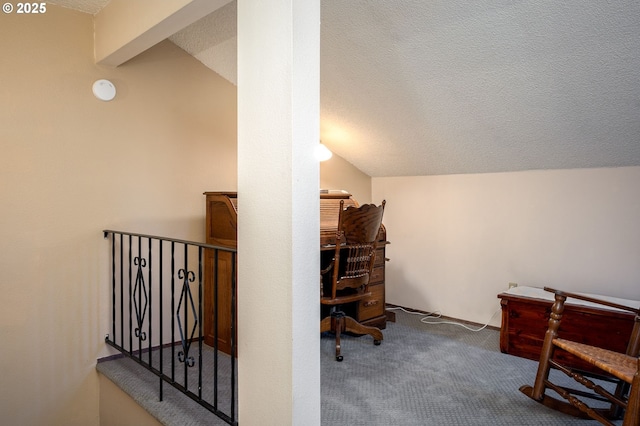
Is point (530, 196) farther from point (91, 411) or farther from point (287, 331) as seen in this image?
point (91, 411)

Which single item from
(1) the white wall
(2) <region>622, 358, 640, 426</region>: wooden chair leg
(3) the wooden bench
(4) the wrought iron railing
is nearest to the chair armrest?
(3) the wooden bench

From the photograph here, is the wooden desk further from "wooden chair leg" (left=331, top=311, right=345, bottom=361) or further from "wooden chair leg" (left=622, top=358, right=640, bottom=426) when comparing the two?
"wooden chair leg" (left=622, top=358, right=640, bottom=426)

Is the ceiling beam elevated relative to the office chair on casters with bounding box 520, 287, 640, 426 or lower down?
elevated

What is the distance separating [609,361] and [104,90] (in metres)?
3.26

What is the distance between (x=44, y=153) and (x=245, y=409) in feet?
6.99

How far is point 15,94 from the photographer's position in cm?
259

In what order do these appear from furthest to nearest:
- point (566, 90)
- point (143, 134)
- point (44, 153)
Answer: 1. point (143, 134)
2. point (44, 153)
3. point (566, 90)

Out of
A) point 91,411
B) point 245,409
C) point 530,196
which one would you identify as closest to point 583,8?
point 530,196

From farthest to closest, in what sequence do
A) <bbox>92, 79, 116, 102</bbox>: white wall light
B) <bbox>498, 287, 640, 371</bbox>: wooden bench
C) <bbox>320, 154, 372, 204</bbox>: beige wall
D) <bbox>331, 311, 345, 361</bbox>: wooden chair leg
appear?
<bbox>320, 154, 372, 204</bbox>: beige wall, <bbox>331, 311, 345, 361</bbox>: wooden chair leg, <bbox>92, 79, 116, 102</bbox>: white wall light, <bbox>498, 287, 640, 371</bbox>: wooden bench

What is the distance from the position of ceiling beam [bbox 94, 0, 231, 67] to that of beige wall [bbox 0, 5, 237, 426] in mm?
170

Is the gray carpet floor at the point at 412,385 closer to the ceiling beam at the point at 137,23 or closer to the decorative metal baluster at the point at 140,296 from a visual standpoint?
the decorative metal baluster at the point at 140,296

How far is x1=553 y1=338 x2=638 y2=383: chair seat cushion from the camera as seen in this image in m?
1.69

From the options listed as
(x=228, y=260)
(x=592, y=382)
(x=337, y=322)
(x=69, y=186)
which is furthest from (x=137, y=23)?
(x=592, y=382)

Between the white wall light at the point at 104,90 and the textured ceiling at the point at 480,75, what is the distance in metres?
0.46
